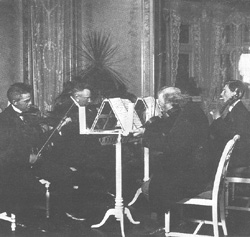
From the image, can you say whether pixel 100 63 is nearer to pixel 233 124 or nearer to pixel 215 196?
pixel 233 124

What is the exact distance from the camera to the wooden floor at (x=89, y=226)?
4215mm

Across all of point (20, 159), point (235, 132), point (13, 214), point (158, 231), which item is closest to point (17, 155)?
point (20, 159)

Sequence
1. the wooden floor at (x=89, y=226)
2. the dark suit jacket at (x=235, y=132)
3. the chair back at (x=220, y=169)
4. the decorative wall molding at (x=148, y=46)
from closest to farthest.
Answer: the chair back at (x=220, y=169), the wooden floor at (x=89, y=226), the dark suit jacket at (x=235, y=132), the decorative wall molding at (x=148, y=46)

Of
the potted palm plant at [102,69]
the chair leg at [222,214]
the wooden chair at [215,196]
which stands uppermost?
the potted palm plant at [102,69]

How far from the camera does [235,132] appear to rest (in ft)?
17.1

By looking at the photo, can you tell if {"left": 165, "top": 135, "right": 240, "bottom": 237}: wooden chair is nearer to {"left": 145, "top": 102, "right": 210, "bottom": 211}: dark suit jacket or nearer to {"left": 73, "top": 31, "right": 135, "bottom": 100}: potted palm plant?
{"left": 145, "top": 102, "right": 210, "bottom": 211}: dark suit jacket

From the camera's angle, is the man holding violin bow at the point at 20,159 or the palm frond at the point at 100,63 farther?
the palm frond at the point at 100,63

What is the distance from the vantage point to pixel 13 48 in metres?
7.50

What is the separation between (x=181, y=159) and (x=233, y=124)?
140 cm

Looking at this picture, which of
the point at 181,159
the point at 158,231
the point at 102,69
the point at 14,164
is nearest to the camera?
the point at 181,159

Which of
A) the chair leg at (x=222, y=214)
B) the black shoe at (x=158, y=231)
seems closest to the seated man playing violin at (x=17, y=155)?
the black shoe at (x=158, y=231)

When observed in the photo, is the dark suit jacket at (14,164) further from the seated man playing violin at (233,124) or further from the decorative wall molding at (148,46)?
the decorative wall molding at (148,46)

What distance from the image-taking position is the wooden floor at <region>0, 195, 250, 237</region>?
166 inches

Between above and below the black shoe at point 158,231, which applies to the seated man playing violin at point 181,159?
above
